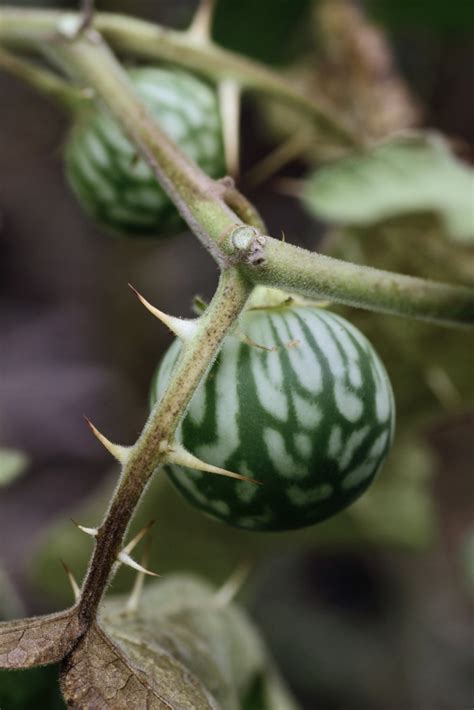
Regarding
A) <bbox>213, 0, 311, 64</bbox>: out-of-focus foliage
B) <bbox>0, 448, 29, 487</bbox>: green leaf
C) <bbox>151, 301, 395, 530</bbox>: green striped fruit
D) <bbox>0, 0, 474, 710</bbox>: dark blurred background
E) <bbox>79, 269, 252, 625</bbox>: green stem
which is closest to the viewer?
<bbox>79, 269, 252, 625</bbox>: green stem

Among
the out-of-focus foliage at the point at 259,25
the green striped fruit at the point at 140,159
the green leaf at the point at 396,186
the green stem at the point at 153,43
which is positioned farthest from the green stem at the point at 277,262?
the out-of-focus foliage at the point at 259,25

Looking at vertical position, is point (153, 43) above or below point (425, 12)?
above

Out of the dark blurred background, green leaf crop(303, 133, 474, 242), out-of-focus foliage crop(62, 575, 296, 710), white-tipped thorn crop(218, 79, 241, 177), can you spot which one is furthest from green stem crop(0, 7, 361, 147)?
out-of-focus foliage crop(62, 575, 296, 710)

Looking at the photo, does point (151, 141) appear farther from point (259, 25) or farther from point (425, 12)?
point (425, 12)

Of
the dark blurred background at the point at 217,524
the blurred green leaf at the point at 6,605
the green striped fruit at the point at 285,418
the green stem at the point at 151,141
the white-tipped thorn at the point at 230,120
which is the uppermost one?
the green stem at the point at 151,141

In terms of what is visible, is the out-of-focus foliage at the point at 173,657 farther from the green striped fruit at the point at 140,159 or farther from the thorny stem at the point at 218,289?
the green striped fruit at the point at 140,159

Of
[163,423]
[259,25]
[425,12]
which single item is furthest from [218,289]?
[425,12]

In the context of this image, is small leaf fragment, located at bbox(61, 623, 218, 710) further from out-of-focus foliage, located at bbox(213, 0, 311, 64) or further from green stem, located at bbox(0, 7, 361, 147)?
out-of-focus foliage, located at bbox(213, 0, 311, 64)
